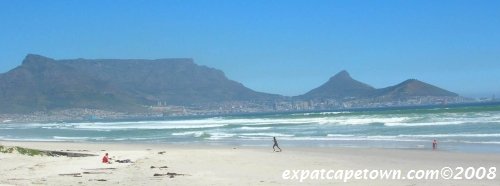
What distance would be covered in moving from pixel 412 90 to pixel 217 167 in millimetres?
167689

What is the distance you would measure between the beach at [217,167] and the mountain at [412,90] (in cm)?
15269

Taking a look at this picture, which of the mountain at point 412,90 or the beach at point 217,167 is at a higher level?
the mountain at point 412,90

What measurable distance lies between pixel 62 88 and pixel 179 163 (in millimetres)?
Answer: 177987

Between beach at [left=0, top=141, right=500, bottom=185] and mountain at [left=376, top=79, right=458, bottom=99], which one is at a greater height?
mountain at [left=376, top=79, right=458, bottom=99]

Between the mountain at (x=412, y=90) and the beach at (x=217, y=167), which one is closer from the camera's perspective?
the beach at (x=217, y=167)

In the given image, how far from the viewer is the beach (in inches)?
486

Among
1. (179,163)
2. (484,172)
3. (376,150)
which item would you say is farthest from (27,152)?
(484,172)

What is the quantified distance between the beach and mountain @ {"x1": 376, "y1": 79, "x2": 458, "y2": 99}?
501ft

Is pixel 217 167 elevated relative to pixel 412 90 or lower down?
lower down

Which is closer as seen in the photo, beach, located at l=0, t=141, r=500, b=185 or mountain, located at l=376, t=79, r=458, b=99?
beach, located at l=0, t=141, r=500, b=185

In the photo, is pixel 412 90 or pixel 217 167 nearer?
pixel 217 167

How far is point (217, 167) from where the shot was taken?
52.6ft

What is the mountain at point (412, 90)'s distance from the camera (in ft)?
561

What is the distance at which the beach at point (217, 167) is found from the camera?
1234cm
